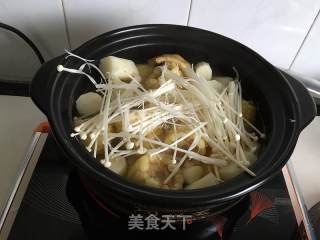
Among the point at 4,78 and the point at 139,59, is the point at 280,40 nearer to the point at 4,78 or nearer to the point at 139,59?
the point at 139,59

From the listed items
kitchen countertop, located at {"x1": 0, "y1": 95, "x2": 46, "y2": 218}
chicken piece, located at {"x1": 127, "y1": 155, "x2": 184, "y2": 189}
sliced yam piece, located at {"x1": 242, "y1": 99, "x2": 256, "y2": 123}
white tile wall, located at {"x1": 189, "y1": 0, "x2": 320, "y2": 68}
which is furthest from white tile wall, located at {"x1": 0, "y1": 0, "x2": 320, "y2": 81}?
chicken piece, located at {"x1": 127, "y1": 155, "x2": 184, "y2": 189}

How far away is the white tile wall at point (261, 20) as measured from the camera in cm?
89

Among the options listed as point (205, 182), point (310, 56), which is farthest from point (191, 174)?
point (310, 56)

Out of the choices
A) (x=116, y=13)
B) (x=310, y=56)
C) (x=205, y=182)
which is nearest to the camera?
(x=205, y=182)

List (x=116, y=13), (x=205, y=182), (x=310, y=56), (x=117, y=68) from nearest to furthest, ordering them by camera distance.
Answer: (x=205, y=182) → (x=117, y=68) → (x=116, y=13) → (x=310, y=56)

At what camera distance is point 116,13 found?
92cm

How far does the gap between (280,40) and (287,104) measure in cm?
36

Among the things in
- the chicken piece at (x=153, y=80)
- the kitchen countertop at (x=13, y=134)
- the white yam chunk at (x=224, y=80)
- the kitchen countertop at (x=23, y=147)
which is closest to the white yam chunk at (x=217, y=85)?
the white yam chunk at (x=224, y=80)

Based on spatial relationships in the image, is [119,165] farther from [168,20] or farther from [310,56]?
[310,56]

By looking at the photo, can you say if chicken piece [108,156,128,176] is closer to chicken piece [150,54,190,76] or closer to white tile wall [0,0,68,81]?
chicken piece [150,54,190,76]

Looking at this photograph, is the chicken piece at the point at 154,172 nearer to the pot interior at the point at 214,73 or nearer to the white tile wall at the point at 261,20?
the pot interior at the point at 214,73

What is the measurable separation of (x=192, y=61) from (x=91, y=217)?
1.36ft

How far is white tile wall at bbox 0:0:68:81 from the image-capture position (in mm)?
899

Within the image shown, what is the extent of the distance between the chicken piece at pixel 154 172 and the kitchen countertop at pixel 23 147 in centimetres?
35
